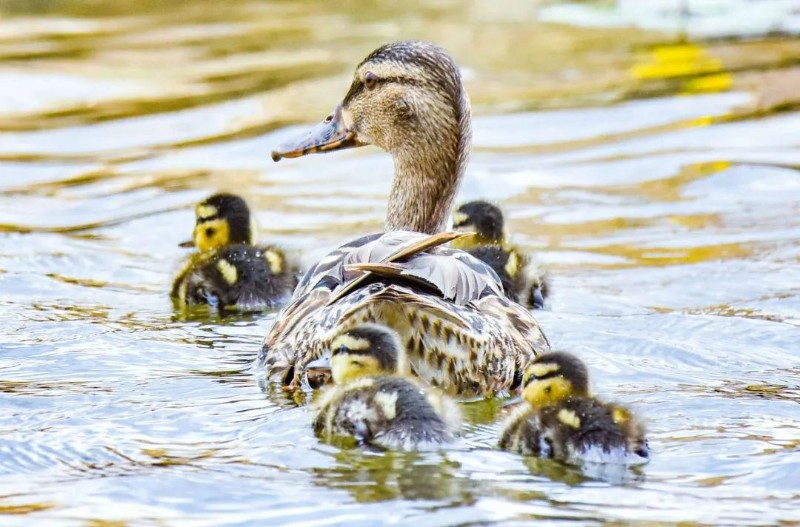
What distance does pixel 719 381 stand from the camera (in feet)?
17.5

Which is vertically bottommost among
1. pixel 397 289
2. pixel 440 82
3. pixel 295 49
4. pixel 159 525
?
pixel 159 525

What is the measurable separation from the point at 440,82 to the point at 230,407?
169cm

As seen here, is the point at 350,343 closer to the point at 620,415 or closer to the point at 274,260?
the point at 620,415

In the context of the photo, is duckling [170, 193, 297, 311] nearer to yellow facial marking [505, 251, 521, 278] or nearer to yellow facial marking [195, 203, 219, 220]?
yellow facial marking [195, 203, 219, 220]

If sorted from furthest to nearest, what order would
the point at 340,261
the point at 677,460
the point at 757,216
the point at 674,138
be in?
the point at 674,138 < the point at 757,216 < the point at 340,261 < the point at 677,460

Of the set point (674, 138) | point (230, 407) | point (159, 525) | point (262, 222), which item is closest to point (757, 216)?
point (674, 138)

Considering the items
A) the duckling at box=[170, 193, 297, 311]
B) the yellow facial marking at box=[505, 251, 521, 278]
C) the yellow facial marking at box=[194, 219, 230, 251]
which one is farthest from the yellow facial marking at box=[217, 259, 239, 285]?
the yellow facial marking at box=[505, 251, 521, 278]

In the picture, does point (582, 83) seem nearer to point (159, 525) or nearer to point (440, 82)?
point (440, 82)

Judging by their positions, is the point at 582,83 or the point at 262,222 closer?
the point at 262,222

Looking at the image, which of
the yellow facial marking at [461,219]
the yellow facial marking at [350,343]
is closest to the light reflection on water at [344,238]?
the yellow facial marking at [350,343]

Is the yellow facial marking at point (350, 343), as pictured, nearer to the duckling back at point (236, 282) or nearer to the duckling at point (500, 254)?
the duckling at point (500, 254)

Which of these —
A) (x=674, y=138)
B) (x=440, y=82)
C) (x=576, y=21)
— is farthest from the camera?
(x=576, y=21)

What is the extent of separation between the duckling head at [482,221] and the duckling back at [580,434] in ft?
8.33

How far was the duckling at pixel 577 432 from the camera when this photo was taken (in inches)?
166
